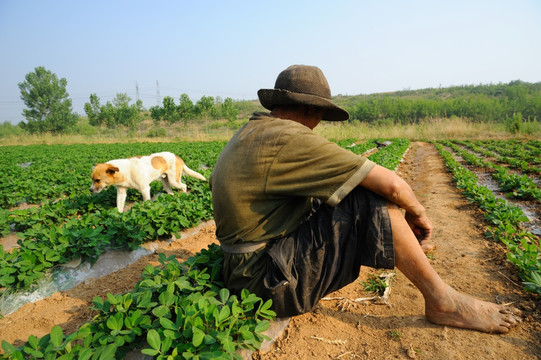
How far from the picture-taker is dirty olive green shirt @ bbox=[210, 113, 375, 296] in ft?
5.44

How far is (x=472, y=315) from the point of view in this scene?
1.87 meters

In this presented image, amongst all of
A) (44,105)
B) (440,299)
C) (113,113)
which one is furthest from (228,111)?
(440,299)

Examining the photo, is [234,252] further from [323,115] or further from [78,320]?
[78,320]

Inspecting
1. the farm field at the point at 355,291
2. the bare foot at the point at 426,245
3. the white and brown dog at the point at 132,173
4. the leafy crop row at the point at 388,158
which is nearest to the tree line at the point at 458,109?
the leafy crop row at the point at 388,158

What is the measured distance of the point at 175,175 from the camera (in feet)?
21.3

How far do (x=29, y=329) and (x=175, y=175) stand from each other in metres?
4.33

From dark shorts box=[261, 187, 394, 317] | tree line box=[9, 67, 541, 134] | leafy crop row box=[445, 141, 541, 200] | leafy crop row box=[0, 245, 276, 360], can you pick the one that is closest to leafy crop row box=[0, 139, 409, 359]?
leafy crop row box=[0, 245, 276, 360]

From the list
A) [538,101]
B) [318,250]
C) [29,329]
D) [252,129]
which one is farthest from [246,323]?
[538,101]

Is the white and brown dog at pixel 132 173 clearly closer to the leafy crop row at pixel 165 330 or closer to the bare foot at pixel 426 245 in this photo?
the leafy crop row at pixel 165 330

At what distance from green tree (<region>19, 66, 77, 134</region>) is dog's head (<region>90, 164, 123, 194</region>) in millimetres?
52990

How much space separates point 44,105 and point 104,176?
55.5 metres

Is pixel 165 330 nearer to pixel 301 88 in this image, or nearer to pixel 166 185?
pixel 301 88

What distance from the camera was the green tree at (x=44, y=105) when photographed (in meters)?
47.2

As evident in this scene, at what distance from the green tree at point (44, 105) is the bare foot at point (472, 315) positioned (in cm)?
5848
